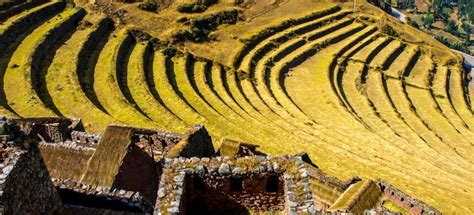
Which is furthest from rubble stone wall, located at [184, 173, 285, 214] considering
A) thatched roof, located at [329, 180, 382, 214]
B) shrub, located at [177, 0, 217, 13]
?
shrub, located at [177, 0, 217, 13]

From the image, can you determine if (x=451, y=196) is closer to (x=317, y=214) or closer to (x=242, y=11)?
(x=317, y=214)

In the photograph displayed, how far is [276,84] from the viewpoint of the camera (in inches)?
2082

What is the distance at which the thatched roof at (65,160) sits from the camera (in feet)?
46.1

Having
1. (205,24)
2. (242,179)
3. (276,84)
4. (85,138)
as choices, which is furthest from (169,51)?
(242,179)

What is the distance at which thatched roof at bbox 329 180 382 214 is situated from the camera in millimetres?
17000

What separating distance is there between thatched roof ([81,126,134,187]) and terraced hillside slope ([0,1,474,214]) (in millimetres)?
14449

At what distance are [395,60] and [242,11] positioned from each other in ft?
78.7

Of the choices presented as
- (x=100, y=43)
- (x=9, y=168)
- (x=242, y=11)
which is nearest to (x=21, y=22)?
(x=100, y=43)

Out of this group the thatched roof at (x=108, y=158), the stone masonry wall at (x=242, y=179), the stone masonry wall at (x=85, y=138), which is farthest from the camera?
the stone masonry wall at (x=85, y=138)

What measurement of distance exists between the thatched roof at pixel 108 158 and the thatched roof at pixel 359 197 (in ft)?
25.4

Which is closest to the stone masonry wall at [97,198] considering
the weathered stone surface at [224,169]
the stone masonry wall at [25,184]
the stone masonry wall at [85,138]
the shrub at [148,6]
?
the stone masonry wall at [25,184]

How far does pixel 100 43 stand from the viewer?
159 ft

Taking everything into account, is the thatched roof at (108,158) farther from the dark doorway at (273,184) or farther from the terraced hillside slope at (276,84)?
the terraced hillside slope at (276,84)

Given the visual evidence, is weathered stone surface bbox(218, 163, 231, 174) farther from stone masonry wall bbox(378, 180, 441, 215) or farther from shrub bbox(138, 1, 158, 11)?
shrub bbox(138, 1, 158, 11)
